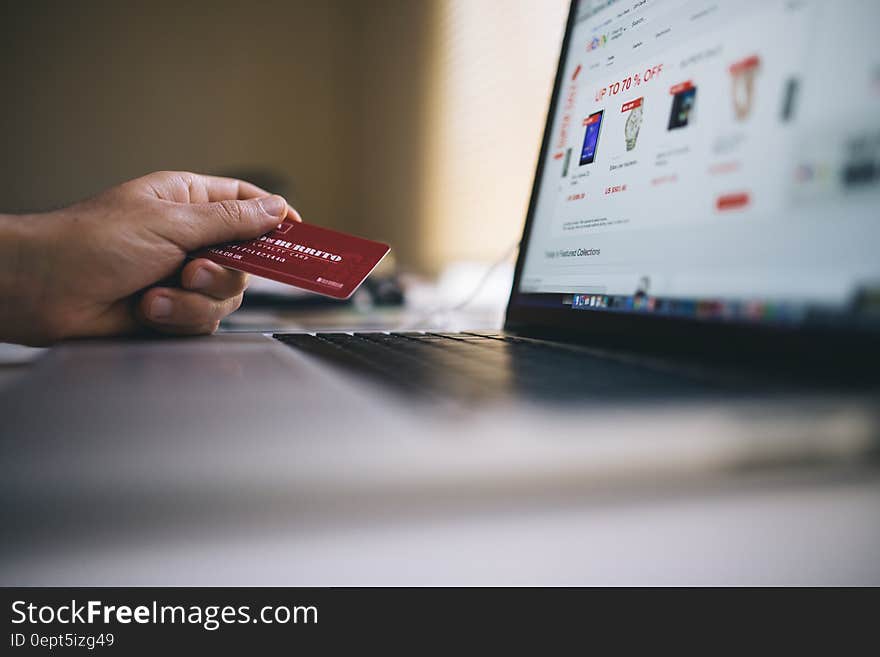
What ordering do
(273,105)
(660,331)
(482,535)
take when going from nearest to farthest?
(482,535) < (660,331) < (273,105)

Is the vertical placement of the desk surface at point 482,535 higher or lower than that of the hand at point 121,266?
lower

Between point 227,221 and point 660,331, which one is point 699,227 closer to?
point 660,331

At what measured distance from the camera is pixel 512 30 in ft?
7.29

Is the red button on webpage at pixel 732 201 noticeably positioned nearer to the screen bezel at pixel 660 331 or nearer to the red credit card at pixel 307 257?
the screen bezel at pixel 660 331

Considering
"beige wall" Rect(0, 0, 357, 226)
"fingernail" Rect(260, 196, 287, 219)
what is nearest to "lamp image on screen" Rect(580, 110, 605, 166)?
"fingernail" Rect(260, 196, 287, 219)

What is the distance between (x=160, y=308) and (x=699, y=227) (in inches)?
20.4

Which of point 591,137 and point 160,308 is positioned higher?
point 591,137

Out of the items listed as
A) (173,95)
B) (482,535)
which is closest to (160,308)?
(482,535)

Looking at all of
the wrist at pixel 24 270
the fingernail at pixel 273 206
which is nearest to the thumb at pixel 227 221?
the fingernail at pixel 273 206

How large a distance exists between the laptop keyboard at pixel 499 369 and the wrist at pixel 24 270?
9.8 inches

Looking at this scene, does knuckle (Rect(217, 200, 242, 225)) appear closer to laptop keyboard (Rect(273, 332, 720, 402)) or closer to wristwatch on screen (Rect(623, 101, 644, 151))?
laptop keyboard (Rect(273, 332, 720, 402))

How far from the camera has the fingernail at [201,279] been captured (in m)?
0.68

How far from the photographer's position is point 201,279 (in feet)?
2.25
